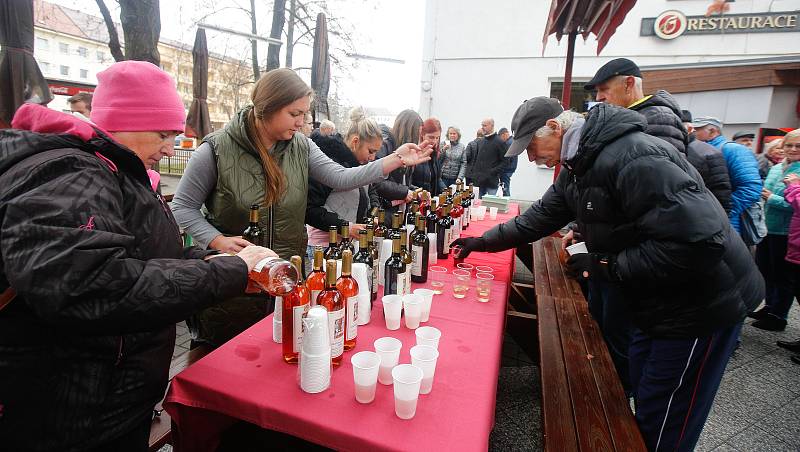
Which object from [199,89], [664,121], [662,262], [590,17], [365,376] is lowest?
[365,376]

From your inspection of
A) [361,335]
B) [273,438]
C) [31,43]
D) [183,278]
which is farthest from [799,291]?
[31,43]

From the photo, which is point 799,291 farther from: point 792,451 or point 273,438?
point 273,438

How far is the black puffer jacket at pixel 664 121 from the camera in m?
2.64

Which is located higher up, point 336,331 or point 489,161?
point 489,161

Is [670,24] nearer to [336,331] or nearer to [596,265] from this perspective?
[596,265]

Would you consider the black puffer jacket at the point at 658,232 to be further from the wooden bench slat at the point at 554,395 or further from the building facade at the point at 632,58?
the building facade at the point at 632,58

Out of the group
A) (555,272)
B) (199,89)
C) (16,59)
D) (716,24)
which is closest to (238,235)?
(555,272)

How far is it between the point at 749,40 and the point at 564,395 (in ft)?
43.1

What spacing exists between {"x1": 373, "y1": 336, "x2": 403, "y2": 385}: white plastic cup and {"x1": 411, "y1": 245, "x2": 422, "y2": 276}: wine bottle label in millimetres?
944

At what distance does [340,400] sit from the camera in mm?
1311

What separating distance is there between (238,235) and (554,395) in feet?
5.84

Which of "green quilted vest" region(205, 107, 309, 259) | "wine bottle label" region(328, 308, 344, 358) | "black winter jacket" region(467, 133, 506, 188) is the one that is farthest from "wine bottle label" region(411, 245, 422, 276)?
"black winter jacket" region(467, 133, 506, 188)

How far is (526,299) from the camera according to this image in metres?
4.15

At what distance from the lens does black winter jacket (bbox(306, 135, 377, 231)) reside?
308 centimetres
